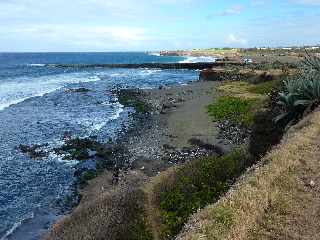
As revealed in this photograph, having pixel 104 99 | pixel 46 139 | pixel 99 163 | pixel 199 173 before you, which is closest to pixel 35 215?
pixel 99 163

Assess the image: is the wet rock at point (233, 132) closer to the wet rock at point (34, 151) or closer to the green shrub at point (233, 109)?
the green shrub at point (233, 109)

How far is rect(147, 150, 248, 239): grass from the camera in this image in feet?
34.2

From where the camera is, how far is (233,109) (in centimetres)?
3694

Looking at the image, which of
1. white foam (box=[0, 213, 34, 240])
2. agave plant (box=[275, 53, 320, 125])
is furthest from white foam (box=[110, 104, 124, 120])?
agave plant (box=[275, 53, 320, 125])

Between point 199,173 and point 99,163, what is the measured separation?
15.0 m

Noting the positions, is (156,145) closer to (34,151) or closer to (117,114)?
(34,151)

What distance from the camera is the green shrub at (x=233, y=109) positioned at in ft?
107

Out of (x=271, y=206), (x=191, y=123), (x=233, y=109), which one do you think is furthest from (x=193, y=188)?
(x=233, y=109)

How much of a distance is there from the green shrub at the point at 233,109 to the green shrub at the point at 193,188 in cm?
1851

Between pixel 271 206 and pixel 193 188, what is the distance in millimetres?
2689

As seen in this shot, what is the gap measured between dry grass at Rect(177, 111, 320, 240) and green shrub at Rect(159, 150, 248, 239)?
1.30 m

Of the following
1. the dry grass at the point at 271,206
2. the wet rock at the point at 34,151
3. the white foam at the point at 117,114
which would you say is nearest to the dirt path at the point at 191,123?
the white foam at the point at 117,114

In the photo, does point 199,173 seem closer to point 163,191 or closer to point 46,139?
point 163,191

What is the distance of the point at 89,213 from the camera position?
38.2 ft
